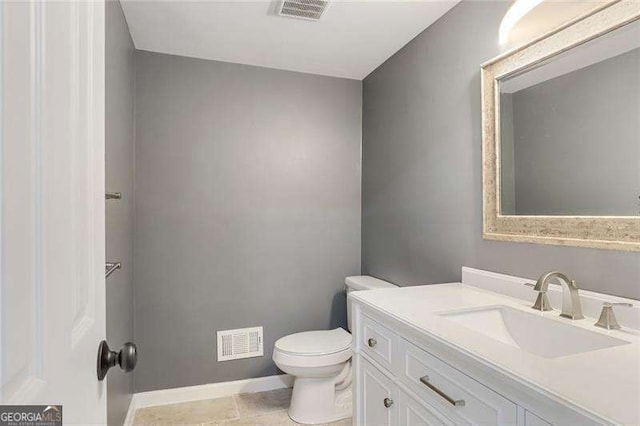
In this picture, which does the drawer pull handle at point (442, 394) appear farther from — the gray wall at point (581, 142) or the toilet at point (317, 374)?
the toilet at point (317, 374)

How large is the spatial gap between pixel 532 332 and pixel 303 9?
1776mm

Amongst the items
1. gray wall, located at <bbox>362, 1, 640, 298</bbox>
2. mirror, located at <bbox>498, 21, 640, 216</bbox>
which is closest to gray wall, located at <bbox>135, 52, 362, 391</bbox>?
gray wall, located at <bbox>362, 1, 640, 298</bbox>

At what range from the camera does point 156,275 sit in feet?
7.59

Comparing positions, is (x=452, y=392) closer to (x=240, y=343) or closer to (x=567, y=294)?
(x=567, y=294)

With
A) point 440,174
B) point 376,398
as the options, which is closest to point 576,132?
point 440,174

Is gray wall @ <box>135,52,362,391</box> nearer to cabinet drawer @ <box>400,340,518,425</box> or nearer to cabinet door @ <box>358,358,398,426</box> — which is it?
cabinet door @ <box>358,358,398,426</box>

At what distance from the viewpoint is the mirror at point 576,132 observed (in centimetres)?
112

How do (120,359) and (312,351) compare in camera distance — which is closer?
(120,359)

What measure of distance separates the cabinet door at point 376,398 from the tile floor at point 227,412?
2.42 ft

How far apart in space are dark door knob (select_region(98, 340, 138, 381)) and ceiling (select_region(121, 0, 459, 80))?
171cm

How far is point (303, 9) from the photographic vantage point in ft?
6.03

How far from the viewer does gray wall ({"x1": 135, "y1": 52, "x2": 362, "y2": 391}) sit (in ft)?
7.58

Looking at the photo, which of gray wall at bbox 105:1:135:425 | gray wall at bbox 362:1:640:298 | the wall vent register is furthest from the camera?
the wall vent register
